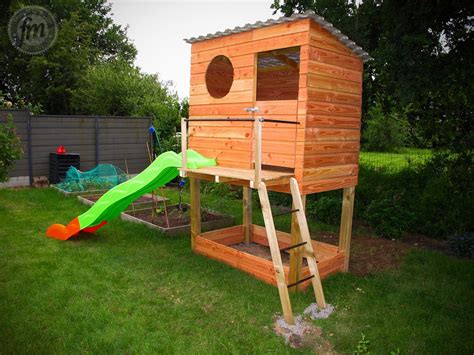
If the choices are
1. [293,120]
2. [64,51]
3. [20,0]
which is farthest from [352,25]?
[20,0]

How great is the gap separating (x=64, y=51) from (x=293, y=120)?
23732mm

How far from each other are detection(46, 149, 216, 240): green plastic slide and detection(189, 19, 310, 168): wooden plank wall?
415 mm

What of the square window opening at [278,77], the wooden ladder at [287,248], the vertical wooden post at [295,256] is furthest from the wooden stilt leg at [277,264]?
the square window opening at [278,77]

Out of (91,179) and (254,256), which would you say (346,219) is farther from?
(91,179)

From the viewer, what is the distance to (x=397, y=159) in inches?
367

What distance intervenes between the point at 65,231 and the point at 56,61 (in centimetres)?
2158

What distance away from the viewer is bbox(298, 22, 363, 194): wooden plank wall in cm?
498

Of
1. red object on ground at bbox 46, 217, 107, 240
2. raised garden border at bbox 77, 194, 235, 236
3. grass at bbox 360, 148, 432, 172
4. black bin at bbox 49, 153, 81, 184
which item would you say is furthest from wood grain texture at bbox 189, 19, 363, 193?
black bin at bbox 49, 153, 81, 184

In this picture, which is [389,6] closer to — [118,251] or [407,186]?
[407,186]

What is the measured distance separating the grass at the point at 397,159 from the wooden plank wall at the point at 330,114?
3.46 m

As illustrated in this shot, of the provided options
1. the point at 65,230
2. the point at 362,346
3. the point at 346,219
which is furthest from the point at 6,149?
the point at 362,346

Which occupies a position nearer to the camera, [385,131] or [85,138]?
[385,131]

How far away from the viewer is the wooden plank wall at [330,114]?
16.3 ft

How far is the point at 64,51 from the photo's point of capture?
24406 millimetres
